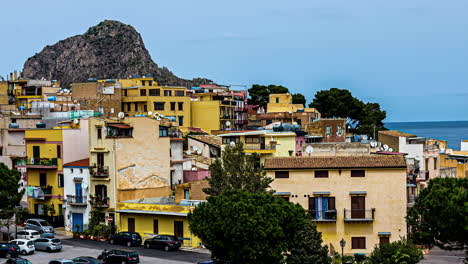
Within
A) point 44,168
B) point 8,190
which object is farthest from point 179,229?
point 44,168

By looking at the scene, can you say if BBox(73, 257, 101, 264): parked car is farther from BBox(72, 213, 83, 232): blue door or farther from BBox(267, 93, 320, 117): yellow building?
BBox(267, 93, 320, 117): yellow building

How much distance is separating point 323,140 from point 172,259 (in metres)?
40.9

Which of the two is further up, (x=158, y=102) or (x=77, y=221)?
(x=158, y=102)

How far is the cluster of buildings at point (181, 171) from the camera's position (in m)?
57.4

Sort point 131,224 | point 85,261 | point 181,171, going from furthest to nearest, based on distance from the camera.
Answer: point 181,171, point 131,224, point 85,261

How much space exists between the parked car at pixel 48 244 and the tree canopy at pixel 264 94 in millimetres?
80775

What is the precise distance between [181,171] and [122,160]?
9.07 m

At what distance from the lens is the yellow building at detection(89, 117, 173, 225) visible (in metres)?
64.6

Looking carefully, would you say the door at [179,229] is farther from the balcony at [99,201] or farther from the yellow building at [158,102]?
the yellow building at [158,102]

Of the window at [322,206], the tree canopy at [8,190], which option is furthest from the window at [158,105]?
the window at [322,206]

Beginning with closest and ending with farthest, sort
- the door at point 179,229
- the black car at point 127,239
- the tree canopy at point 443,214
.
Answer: the tree canopy at point 443,214
the door at point 179,229
the black car at point 127,239

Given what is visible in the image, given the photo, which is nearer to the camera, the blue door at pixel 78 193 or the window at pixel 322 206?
the window at pixel 322 206

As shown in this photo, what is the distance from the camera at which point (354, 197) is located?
5759 centimetres

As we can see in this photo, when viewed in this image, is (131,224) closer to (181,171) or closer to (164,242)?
(164,242)
